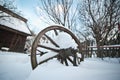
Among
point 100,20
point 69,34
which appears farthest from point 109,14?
point 69,34

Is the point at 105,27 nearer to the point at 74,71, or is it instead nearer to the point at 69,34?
the point at 69,34

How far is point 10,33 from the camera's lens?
58.6 feet

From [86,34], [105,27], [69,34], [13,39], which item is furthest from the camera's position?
[86,34]

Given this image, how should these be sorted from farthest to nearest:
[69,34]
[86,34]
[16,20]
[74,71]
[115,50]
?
[86,34] → [16,20] → [115,50] → [69,34] → [74,71]

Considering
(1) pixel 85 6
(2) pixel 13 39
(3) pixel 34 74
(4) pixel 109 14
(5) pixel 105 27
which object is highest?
(1) pixel 85 6

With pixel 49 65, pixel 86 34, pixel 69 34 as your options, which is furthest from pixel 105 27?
pixel 49 65

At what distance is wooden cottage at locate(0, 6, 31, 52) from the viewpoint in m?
Answer: 16.8

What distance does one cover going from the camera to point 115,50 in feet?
40.9

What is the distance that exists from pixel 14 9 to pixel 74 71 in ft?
61.2

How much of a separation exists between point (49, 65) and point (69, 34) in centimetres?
171

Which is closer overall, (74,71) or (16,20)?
(74,71)

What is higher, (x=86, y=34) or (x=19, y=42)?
(x=86, y=34)

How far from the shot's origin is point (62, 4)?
68.8 feet

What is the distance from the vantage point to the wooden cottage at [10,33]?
16.8 m
